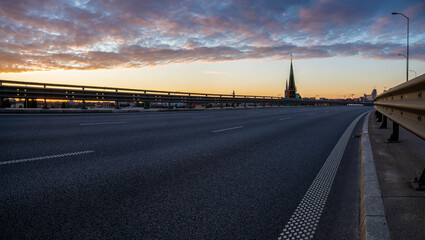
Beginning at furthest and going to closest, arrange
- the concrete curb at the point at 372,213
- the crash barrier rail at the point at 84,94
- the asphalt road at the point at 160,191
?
the crash barrier rail at the point at 84,94 < the asphalt road at the point at 160,191 < the concrete curb at the point at 372,213

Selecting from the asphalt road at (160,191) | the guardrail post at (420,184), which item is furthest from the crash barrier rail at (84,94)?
the guardrail post at (420,184)

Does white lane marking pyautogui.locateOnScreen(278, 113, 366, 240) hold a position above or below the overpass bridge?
below

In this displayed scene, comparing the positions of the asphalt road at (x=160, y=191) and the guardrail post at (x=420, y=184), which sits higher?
the guardrail post at (x=420, y=184)

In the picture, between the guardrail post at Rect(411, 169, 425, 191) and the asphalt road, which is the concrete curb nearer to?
the asphalt road

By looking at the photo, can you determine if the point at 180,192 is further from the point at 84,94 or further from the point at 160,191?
the point at 84,94

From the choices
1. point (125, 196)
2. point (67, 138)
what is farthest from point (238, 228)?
point (67, 138)

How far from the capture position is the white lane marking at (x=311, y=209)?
7.70ft

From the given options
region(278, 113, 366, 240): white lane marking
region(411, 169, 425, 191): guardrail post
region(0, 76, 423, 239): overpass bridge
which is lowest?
region(278, 113, 366, 240): white lane marking

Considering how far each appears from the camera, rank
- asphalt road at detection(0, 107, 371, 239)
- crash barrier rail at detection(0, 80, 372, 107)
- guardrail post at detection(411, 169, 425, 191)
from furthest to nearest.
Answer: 1. crash barrier rail at detection(0, 80, 372, 107)
2. guardrail post at detection(411, 169, 425, 191)
3. asphalt road at detection(0, 107, 371, 239)

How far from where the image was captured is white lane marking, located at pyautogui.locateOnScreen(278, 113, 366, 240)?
2.35 meters

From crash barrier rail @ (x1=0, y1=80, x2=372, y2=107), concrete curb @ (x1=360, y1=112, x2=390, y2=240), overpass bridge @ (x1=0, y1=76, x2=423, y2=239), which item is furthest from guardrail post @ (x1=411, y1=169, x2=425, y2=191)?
crash barrier rail @ (x1=0, y1=80, x2=372, y2=107)

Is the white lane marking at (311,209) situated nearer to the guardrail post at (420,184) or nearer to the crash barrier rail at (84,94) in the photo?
the guardrail post at (420,184)

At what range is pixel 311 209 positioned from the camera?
2.85 m

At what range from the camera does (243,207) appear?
2820mm
